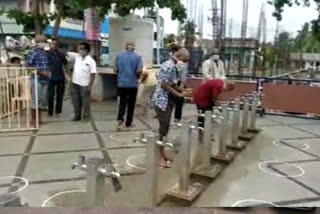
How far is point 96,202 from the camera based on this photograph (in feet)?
8.16

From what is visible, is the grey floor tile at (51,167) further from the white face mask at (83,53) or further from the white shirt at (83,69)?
the white face mask at (83,53)

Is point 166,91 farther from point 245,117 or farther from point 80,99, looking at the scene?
point 80,99

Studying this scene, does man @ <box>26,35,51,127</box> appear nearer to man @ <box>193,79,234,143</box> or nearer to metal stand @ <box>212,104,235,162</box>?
man @ <box>193,79,234,143</box>

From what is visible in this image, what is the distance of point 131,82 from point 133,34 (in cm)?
385

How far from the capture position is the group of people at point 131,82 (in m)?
4.12

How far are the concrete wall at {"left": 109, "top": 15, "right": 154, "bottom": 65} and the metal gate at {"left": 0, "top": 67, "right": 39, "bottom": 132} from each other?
362 centimetres

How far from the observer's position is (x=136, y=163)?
434 cm

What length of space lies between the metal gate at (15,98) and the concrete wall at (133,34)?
143 inches

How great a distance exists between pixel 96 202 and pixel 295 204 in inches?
73.5

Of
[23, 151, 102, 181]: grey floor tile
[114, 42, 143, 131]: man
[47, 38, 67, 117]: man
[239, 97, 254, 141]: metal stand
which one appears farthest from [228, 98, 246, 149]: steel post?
[47, 38, 67, 117]: man

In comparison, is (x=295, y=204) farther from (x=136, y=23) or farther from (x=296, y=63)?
(x=296, y=63)

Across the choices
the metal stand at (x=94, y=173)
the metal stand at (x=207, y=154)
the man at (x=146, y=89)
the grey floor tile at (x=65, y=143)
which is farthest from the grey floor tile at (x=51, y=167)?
the man at (x=146, y=89)

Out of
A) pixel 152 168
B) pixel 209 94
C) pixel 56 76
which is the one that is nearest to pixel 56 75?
pixel 56 76

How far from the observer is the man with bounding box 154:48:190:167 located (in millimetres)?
4016
